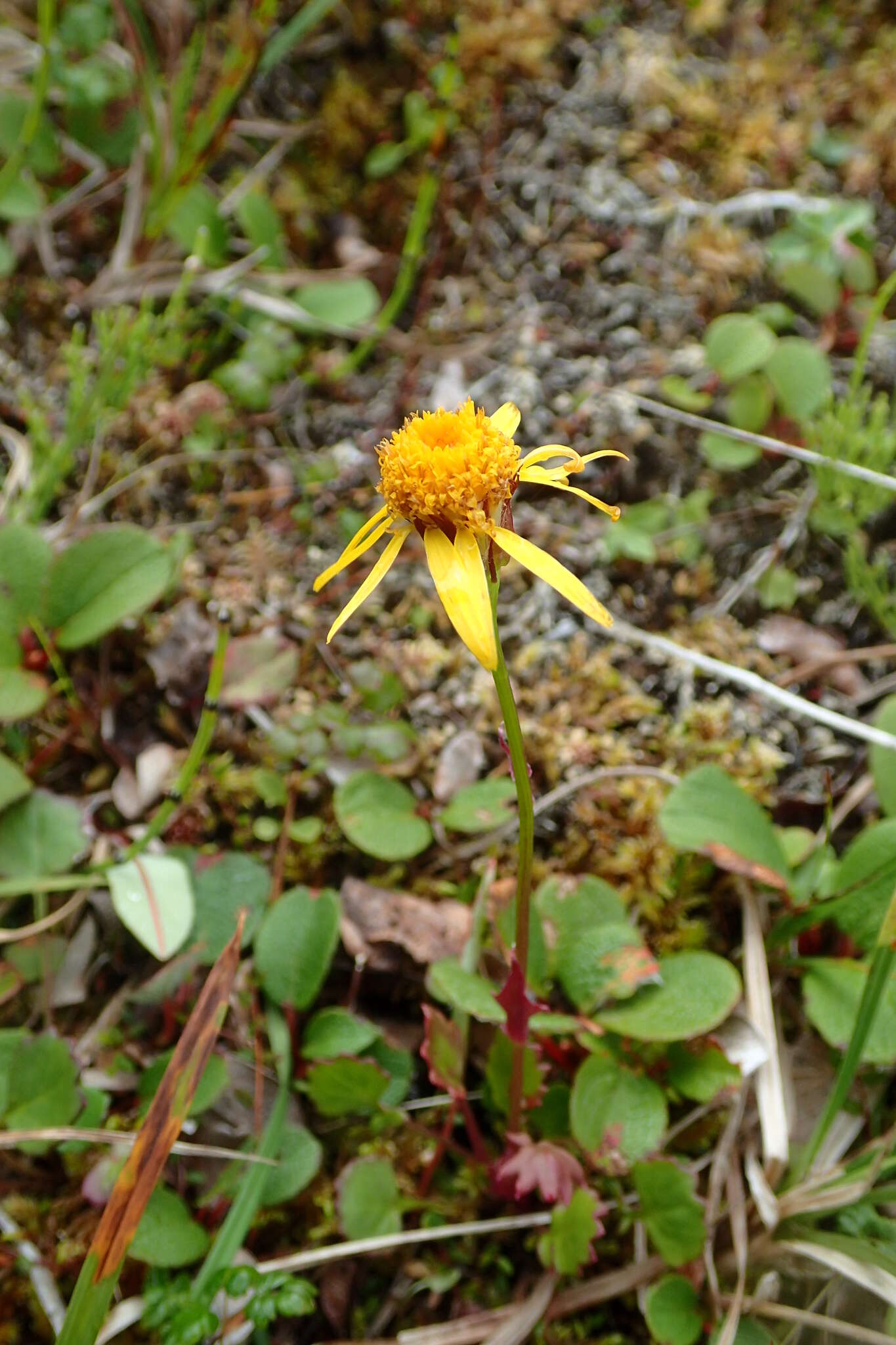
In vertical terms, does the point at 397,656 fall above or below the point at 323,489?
below

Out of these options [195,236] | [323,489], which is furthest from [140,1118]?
[195,236]

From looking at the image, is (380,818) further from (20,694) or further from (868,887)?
(868,887)

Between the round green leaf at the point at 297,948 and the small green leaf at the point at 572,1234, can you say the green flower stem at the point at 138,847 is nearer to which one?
the round green leaf at the point at 297,948

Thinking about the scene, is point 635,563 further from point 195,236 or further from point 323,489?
point 195,236

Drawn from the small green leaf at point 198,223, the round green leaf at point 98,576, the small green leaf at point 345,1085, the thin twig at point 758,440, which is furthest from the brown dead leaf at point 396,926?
the small green leaf at point 198,223

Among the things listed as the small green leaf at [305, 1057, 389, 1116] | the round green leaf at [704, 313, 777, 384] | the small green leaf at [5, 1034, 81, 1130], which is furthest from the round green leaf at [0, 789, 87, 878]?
the round green leaf at [704, 313, 777, 384]

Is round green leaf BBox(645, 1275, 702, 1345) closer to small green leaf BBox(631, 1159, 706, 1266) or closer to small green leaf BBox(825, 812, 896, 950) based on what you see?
small green leaf BBox(631, 1159, 706, 1266)
